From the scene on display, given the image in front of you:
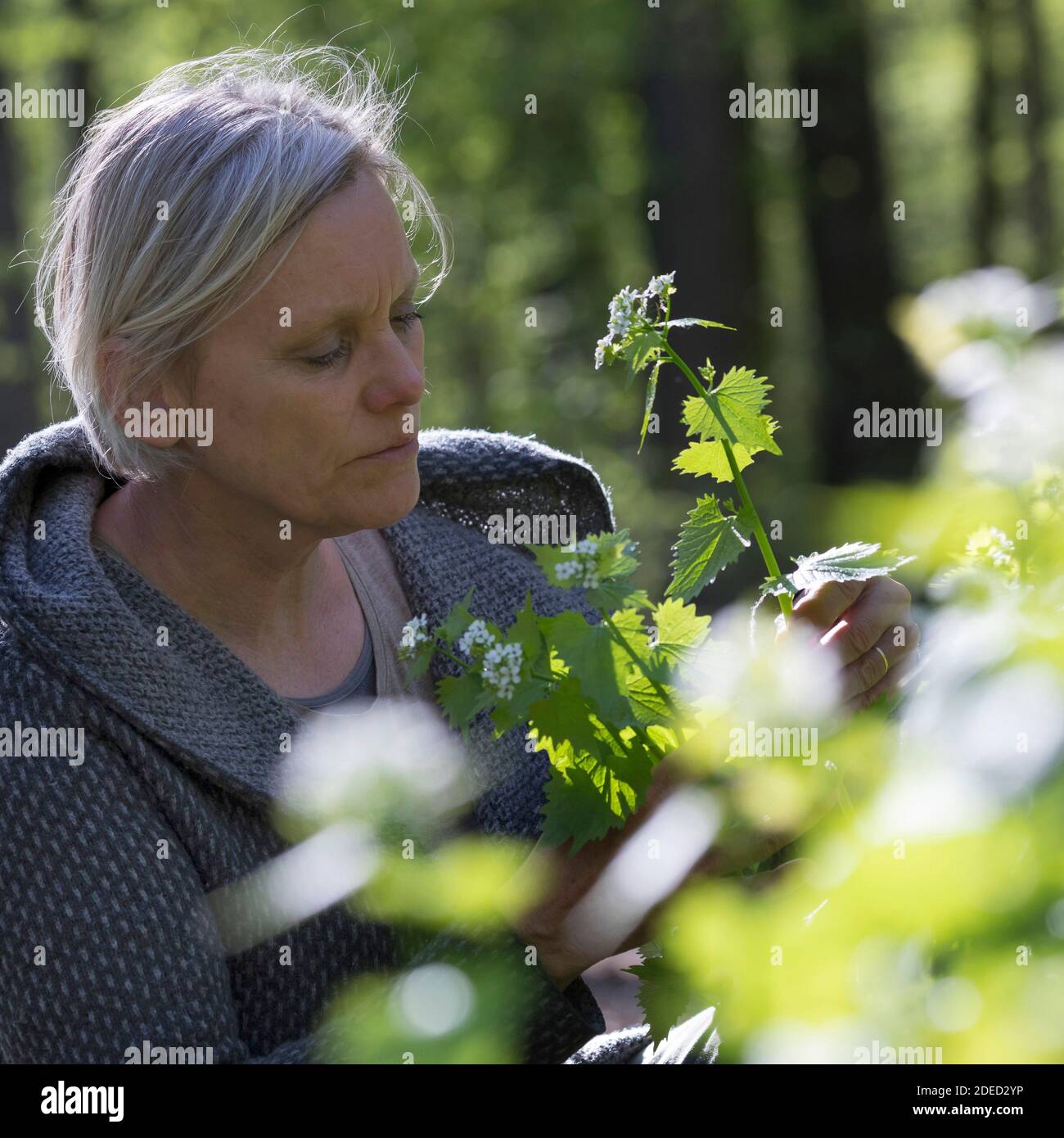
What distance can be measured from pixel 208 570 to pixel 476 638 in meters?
0.83

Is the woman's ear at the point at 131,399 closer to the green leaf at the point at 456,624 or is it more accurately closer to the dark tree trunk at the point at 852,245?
the green leaf at the point at 456,624

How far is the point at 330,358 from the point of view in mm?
2037

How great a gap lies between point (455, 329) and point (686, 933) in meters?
15.2

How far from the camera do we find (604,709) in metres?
1.51

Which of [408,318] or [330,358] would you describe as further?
[408,318]

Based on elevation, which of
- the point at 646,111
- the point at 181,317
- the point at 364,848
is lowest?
the point at 364,848

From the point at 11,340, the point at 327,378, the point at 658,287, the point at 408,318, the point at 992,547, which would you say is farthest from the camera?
the point at 11,340

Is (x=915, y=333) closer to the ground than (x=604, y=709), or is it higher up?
higher up

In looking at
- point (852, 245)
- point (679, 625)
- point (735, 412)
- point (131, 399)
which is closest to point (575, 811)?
point (679, 625)

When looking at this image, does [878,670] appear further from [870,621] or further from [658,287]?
[658,287]

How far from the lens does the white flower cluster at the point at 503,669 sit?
155cm
